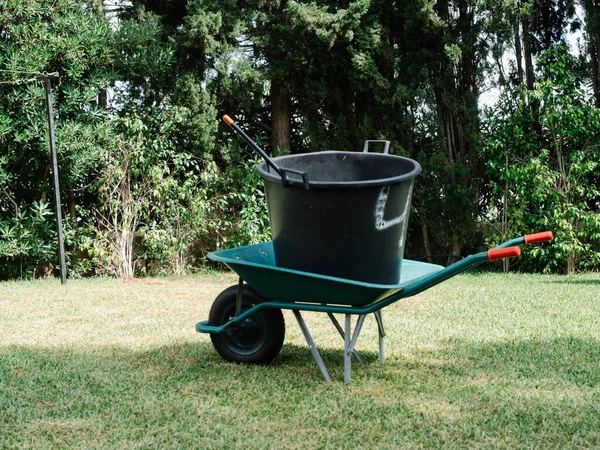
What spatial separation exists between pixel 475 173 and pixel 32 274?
227 inches

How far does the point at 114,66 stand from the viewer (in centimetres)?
834

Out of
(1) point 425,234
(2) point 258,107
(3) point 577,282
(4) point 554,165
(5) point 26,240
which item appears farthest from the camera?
(2) point 258,107

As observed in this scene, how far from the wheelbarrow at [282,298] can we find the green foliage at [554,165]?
427cm

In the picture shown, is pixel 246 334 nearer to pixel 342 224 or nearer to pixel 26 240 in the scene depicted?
pixel 342 224

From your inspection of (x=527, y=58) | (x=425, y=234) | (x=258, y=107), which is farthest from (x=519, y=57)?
(x=258, y=107)

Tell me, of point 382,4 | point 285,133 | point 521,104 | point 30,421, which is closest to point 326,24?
point 382,4

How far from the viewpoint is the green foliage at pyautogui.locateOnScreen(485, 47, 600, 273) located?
7.64m

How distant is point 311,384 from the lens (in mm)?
3307

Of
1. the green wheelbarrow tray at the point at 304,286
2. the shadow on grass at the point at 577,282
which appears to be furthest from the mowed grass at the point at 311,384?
the shadow on grass at the point at 577,282

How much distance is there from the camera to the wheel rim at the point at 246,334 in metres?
3.63

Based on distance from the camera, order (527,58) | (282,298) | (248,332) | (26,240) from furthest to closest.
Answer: (527,58) < (26,240) < (248,332) < (282,298)

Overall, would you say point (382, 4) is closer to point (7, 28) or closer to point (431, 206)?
point (431, 206)

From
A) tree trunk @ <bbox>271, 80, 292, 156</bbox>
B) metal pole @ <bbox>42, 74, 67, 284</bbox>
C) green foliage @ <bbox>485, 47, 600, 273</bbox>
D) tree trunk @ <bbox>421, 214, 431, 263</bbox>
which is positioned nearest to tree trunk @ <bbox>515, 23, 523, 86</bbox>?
green foliage @ <bbox>485, 47, 600, 273</bbox>

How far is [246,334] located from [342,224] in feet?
3.02
